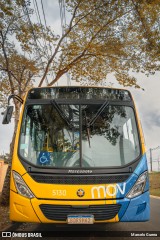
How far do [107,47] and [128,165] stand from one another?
386 inches

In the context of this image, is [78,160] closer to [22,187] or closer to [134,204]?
[22,187]

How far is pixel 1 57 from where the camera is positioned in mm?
15367

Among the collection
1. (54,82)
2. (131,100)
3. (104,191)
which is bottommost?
(104,191)

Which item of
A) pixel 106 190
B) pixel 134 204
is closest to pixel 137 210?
pixel 134 204

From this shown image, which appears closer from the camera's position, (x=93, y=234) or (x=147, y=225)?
(x=93, y=234)

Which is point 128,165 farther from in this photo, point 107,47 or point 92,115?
point 107,47

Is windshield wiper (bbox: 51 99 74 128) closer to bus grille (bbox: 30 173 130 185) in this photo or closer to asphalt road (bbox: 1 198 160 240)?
bus grille (bbox: 30 173 130 185)

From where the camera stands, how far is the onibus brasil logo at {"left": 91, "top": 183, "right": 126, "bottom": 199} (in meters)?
5.62

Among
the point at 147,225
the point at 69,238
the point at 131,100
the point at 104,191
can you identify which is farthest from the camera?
the point at 147,225

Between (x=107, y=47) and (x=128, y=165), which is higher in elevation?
(x=107, y=47)

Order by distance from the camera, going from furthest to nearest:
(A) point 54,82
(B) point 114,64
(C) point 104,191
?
(B) point 114,64
(A) point 54,82
(C) point 104,191

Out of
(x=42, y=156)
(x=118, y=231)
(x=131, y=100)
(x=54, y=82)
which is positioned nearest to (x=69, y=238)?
(x=118, y=231)

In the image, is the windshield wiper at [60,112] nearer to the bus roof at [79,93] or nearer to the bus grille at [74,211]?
the bus roof at [79,93]

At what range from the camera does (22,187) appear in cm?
573
